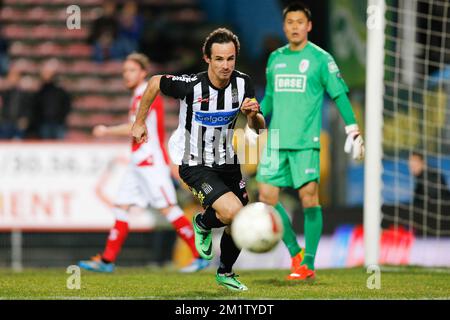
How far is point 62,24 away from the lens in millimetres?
18812

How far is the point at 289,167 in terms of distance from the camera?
369 inches

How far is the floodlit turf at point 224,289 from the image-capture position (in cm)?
793

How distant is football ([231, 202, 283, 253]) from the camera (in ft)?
24.4

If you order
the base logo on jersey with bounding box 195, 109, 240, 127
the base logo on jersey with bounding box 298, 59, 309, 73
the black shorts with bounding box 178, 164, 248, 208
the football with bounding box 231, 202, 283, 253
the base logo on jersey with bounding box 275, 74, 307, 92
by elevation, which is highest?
the base logo on jersey with bounding box 298, 59, 309, 73

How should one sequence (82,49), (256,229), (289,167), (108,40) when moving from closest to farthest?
(256,229)
(289,167)
(108,40)
(82,49)

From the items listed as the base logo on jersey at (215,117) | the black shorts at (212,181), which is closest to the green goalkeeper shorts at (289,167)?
the black shorts at (212,181)

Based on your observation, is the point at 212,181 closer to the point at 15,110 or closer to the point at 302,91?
the point at 302,91

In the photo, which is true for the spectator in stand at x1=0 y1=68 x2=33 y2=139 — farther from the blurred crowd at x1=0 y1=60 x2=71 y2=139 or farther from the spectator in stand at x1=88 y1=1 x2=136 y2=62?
the spectator in stand at x1=88 y1=1 x2=136 y2=62

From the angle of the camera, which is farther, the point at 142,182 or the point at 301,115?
the point at 142,182

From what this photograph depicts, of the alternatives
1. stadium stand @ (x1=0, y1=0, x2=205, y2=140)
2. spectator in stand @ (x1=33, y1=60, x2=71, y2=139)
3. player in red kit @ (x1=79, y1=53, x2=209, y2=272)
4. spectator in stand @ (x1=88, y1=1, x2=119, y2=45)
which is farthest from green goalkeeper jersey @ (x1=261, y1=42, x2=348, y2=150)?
spectator in stand @ (x1=88, y1=1, x2=119, y2=45)

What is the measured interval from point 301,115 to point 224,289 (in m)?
1.77

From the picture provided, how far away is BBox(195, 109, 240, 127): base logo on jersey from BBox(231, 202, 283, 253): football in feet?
2.54

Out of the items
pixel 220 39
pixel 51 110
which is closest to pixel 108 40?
pixel 51 110
